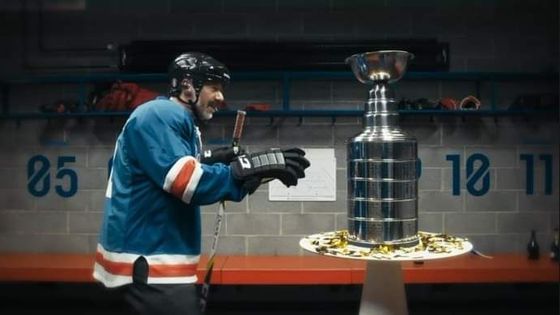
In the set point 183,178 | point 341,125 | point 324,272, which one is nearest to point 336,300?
point 324,272

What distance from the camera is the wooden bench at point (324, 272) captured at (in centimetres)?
271

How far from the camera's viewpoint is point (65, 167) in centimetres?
329

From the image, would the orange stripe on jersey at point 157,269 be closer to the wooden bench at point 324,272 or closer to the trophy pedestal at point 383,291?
the trophy pedestal at point 383,291

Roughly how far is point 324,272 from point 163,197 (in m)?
1.38

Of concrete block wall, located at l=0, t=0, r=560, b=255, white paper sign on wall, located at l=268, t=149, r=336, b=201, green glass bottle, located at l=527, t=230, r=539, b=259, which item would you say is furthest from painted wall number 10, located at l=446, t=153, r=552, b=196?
white paper sign on wall, located at l=268, t=149, r=336, b=201

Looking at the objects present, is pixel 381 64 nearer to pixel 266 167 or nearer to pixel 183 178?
pixel 266 167

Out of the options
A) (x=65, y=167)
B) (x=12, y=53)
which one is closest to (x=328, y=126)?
(x=65, y=167)

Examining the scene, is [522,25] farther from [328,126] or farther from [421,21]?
[328,126]

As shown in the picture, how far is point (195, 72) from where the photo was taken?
1654mm

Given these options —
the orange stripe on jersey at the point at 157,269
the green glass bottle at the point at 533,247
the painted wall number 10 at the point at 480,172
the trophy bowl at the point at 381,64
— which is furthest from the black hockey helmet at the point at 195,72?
the green glass bottle at the point at 533,247

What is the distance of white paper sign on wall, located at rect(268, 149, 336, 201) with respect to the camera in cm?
322

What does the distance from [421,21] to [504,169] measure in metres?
1.07

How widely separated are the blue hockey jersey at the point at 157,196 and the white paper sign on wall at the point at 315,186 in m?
1.62

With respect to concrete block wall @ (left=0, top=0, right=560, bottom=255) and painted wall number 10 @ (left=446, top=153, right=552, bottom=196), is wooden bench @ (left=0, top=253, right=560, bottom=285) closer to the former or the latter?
concrete block wall @ (left=0, top=0, right=560, bottom=255)
